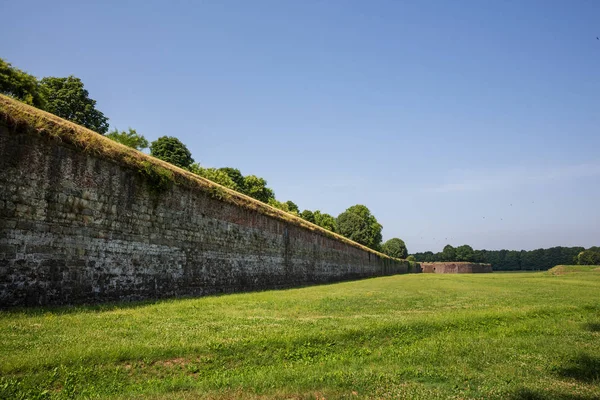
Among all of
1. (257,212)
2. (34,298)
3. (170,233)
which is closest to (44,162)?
(34,298)

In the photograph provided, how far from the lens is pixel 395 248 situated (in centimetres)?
10062

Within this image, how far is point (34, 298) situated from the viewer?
313 inches

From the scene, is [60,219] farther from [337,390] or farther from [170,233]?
[337,390]

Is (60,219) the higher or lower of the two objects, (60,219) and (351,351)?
the higher

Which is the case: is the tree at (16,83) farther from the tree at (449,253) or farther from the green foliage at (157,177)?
the tree at (449,253)

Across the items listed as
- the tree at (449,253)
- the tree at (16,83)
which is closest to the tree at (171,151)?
the tree at (16,83)

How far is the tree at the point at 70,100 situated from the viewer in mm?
36500

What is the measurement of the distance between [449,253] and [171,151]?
107m

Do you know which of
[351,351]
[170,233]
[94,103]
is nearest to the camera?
[351,351]

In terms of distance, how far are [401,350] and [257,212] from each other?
13687 mm

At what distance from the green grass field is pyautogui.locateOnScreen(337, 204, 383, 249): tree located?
6521cm

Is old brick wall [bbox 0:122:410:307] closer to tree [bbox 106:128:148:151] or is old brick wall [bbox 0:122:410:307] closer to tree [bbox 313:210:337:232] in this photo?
tree [bbox 106:128:148:151]

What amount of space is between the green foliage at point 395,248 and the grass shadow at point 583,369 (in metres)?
96.5

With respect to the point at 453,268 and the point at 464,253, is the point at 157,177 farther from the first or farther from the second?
the point at 464,253
